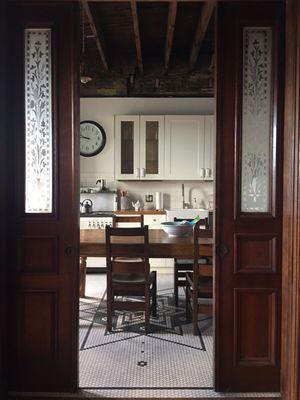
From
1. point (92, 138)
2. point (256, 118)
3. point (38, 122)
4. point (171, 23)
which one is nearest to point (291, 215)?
point (256, 118)

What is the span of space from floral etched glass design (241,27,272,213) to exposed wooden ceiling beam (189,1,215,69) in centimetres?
123

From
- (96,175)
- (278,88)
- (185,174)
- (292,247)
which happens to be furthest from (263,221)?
(96,175)

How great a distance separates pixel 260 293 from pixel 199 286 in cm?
103

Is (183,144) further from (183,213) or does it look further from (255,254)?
(255,254)

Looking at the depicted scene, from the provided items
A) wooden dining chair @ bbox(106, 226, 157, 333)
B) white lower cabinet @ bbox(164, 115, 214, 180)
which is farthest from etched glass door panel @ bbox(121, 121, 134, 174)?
wooden dining chair @ bbox(106, 226, 157, 333)

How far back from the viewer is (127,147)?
19.4 ft

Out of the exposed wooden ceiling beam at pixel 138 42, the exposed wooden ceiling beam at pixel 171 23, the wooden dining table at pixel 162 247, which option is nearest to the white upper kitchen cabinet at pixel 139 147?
the exposed wooden ceiling beam at pixel 138 42

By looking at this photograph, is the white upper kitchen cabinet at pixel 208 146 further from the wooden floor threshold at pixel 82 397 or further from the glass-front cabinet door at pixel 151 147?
the wooden floor threshold at pixel 82 397

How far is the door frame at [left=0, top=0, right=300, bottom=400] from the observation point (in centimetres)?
208

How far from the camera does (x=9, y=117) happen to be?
7.66ft

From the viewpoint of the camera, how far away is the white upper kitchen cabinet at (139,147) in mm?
5867

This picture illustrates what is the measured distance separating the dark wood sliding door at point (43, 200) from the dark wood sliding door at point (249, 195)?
3.02 feet

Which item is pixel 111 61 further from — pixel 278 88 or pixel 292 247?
pixel 292 247

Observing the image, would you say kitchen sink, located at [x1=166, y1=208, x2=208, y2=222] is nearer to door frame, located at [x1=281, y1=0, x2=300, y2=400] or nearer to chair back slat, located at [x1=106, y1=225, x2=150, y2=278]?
chair back slat, located at [x1=106, y1=225, x2=150, y2=278]
